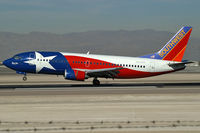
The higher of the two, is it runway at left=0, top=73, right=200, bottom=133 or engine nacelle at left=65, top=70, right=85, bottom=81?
engine nacelle at left=65, top=70, right=85, bottom=81

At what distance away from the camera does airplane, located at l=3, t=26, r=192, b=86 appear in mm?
38031

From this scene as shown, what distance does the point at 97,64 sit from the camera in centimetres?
3872

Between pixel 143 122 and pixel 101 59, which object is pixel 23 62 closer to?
pixel 101 59

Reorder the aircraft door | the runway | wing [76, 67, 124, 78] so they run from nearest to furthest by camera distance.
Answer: the runway, wing [76, 67, 124, 78], the aircraft door

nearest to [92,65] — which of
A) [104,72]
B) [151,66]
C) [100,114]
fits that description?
[104,72]

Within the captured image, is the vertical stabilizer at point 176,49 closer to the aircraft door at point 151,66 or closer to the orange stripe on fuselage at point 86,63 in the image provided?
the aircraft door at point 151,66

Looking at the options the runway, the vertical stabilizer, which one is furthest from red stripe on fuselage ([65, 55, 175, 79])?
the runway

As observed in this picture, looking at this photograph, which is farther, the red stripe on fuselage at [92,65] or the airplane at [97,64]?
the red stripe on fuselage at [92,65]

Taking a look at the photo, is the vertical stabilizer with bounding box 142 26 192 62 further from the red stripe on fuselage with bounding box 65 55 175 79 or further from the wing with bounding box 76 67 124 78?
the wing with bounding box 76 67 124 78

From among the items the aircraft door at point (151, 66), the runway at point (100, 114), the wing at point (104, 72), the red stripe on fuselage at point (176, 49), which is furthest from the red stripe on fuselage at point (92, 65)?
the runway at point (100, 114)

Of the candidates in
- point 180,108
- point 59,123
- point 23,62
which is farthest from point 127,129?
point 23,62

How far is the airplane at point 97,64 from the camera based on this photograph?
38031 mm

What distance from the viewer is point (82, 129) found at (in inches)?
622

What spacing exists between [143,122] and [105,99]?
8905 millimetres
